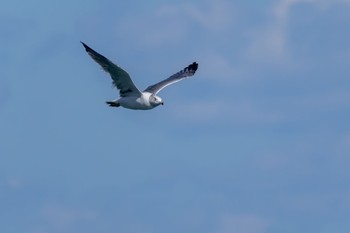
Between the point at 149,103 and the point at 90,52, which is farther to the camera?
the point at 149,103

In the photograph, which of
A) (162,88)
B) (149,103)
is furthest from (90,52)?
(162,88)

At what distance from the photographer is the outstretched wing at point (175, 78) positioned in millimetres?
64575

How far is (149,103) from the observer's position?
2349 inches

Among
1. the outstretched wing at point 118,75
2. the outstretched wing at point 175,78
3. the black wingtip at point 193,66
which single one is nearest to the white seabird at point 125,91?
the outstretched wing at point 118,75

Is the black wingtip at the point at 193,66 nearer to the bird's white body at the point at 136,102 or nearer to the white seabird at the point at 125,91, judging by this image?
the white seabird at the point at 125,91

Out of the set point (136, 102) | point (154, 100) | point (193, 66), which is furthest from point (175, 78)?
point (136, 102)

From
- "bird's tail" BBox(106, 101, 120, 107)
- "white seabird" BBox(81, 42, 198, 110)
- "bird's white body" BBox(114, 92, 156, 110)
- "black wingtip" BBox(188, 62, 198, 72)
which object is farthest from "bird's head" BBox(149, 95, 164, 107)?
"black wingtip" BBox(188, 62, 198, 72)

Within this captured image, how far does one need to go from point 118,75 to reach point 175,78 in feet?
34.2

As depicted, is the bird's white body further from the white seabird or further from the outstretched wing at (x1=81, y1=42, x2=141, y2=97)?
the outstretched wing at (x1=81, y1=42, x2=141, y2=97)

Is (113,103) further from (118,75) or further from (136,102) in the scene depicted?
(118,75)

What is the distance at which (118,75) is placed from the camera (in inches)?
2243

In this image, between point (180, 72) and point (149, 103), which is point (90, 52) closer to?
point (149, 103)

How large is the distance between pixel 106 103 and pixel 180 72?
987 centimetres

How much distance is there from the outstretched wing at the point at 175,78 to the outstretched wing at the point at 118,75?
5.04 m
